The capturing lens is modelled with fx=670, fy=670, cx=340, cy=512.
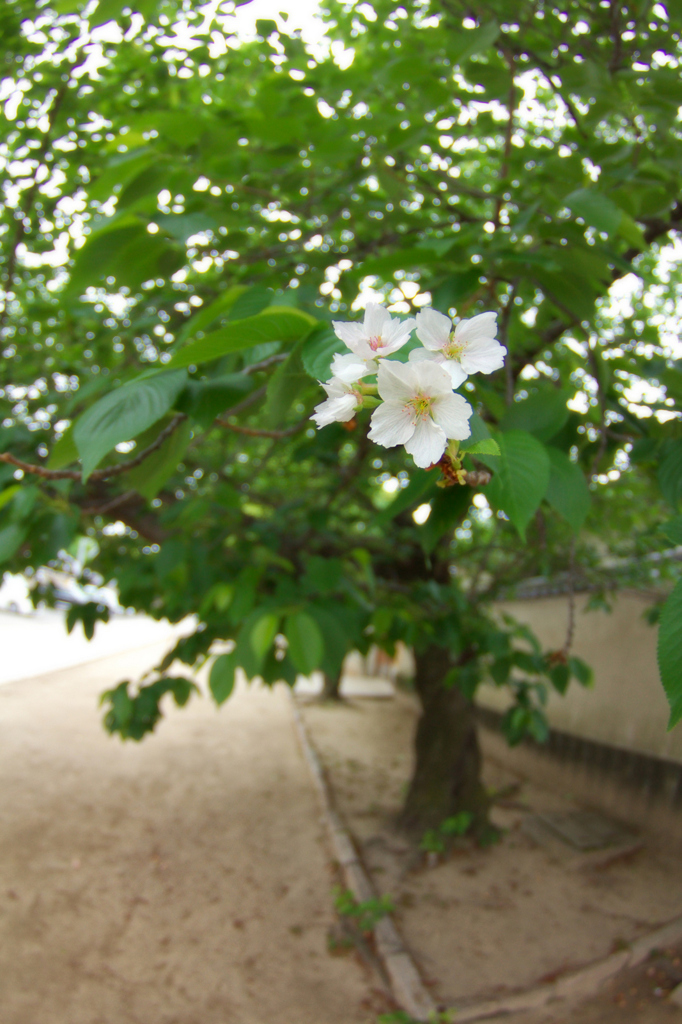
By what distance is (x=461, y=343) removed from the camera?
29.5 inches

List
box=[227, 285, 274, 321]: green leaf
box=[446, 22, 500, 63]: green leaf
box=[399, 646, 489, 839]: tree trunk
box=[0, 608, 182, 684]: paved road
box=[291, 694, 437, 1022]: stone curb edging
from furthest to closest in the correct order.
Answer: box=[0, 608, 182, 684]: paved road < box=[399, 646, 489, 839]: tree trunk < box=[291, 694, 437, 1022]: stone curb edging < box=[446, 22, 500, 63]: green leaf < box=[227, 285, 274, 321]: green leaf

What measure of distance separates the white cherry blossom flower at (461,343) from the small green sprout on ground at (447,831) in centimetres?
473

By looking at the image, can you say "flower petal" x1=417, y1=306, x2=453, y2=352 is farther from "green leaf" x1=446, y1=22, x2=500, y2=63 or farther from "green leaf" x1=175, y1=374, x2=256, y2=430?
"green leaf" x1=446, y1=22, x2=500, y2=63

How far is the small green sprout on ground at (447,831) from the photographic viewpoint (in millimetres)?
4766

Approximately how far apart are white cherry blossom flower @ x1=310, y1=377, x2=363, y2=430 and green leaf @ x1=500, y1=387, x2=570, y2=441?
48 cm

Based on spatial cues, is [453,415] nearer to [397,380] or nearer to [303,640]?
[397,380]

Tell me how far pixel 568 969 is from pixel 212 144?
3823 millimetres

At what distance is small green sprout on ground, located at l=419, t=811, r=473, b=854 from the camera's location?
4766mm

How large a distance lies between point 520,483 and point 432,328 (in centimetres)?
24

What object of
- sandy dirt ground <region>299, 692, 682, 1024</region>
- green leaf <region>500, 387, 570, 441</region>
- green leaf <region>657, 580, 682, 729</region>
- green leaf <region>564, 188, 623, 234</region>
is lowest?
sandy dirt ground <region>299, 692, 682, 1024</region>

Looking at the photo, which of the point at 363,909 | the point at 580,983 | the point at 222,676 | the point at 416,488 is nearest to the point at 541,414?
the point at 416,488

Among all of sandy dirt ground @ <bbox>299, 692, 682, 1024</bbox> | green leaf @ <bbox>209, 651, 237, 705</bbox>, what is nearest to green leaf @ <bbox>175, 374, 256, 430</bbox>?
green leaf @ <bbox>209, 651, 237, 705</bbox>

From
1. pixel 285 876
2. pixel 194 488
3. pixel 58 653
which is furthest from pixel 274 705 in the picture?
pixel 194 488

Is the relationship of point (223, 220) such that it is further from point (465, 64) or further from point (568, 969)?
point (568, 969)
